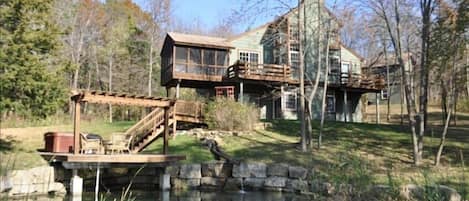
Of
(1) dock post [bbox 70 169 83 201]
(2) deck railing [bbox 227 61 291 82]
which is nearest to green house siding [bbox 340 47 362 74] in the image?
→ (2) deck railing [bbox 227 61 291 82]

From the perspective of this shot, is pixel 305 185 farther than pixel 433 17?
No

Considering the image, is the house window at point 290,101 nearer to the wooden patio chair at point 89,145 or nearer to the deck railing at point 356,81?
the deck railing at point 356,81

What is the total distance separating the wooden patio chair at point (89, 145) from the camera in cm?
1402

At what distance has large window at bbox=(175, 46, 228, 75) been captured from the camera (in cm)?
2470

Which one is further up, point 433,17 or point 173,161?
point 433,17

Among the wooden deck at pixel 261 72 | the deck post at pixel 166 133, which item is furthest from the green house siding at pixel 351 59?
the deck post at pixel 166 133

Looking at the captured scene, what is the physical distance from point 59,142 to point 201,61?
1120 centimetres

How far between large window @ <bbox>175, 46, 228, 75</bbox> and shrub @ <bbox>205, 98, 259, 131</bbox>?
15.1ft

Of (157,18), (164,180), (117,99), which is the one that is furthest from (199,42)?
(164,180)

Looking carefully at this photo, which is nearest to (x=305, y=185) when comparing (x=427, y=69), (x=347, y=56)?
(x=427, y=69)

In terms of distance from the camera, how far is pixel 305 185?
46.2ft

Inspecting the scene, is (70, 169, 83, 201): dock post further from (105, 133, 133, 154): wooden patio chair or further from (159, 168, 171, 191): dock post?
(159, 168, 171, 191): dock post

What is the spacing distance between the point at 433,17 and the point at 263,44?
12.9m

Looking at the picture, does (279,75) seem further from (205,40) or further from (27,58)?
(27,58)
